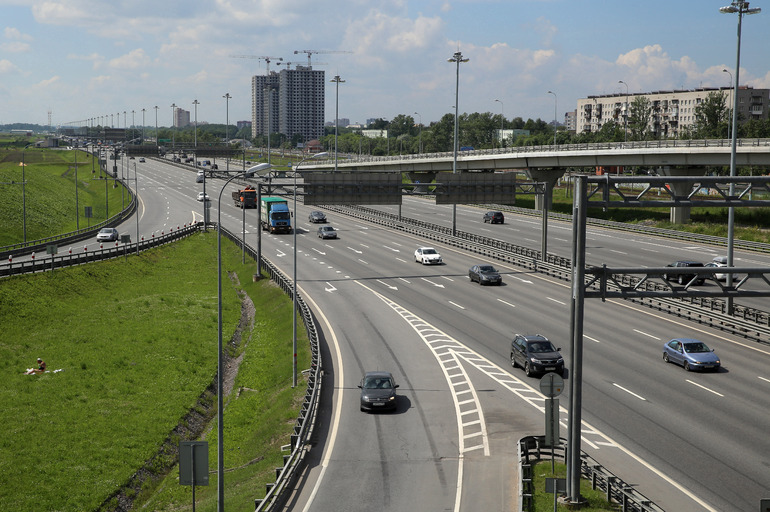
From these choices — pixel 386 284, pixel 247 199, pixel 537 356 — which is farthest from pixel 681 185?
pixel 247 199

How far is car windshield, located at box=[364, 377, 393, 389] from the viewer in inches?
1261

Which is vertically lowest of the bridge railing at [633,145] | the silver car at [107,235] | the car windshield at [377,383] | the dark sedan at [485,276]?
the car windshield at [377,383]

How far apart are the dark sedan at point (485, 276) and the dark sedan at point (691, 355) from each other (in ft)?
72.1

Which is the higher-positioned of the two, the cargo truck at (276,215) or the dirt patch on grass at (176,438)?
the cargo truck at (276,215)

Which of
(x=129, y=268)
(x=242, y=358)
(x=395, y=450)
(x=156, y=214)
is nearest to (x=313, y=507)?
(x=395, y=450)

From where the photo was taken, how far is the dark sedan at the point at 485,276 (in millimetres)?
58656

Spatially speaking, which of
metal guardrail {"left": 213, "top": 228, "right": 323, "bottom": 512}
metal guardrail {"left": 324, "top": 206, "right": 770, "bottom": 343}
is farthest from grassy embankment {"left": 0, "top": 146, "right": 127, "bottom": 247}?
metal guardrail {"left": 213, "top": 228, "right": 323, "bottom": 512}

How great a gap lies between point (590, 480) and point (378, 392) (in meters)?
10.2

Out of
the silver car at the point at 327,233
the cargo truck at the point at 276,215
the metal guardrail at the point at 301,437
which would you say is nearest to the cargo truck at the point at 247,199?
the cargo truck at the point at 276,215

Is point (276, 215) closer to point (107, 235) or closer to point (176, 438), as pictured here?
point (107, 235)

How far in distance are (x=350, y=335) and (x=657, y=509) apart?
1022 inches

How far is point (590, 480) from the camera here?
24.0m

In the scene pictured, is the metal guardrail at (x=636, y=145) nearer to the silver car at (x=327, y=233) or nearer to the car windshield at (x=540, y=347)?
the silver car at (x=327, y=233)

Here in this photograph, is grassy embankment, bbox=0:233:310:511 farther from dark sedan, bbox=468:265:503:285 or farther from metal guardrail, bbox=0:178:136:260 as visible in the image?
dark sedan, bbox=468:265:503:285
